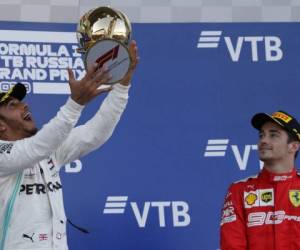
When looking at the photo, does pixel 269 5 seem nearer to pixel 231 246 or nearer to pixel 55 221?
pixel 231 246

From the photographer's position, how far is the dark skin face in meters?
2.96

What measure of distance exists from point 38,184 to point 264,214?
860mm

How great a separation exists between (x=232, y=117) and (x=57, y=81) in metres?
0.84

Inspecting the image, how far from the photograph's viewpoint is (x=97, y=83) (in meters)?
2.60

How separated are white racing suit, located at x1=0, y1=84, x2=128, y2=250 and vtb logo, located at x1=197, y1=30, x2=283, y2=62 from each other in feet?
3.74

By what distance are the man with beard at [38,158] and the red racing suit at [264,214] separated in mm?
602

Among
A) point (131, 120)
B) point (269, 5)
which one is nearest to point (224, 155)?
point (131, 120)

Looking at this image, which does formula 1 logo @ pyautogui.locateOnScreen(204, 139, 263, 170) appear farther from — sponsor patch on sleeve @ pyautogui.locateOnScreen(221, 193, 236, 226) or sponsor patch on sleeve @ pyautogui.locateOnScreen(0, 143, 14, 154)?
sponsor patch on sleeve @ pyautogui.locateOnScreen(0, 143, 14, 154)

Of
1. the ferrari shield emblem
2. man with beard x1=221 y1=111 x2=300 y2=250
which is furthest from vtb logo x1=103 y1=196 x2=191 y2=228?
the ferrari shield emblem

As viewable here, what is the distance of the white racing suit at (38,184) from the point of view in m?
2.76

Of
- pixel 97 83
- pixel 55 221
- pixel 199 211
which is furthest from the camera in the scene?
pixel 199 211

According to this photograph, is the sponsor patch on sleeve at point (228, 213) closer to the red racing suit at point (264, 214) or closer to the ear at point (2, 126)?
the red racing suit at point (264, 214)

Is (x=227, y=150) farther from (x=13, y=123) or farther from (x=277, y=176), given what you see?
(x=13, y=123)

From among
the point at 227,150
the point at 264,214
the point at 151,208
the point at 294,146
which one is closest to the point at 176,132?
the point at 227,150
